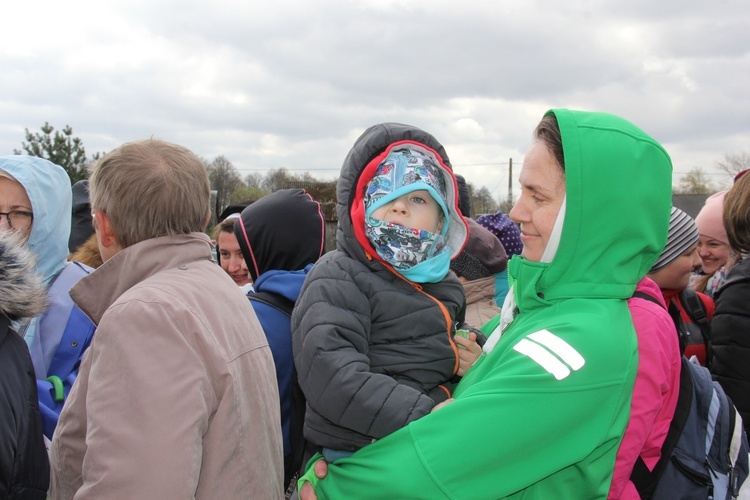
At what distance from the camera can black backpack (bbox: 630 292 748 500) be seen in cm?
170

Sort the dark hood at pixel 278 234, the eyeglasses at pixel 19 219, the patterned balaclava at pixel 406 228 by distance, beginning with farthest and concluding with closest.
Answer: the eyeglasses at pixel 19 219 → the dark hood at pixel 278 234 → the patterned balaclava at pixel 406 228

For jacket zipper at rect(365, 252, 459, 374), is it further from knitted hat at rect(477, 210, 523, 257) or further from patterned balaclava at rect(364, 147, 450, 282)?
knitted hat at rect(477, 210, 523, 257)

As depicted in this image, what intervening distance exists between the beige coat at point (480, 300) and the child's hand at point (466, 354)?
1275 mm

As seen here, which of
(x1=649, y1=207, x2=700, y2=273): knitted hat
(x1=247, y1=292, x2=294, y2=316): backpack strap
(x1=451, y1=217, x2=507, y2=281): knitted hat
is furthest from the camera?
(x1=451, y1=217, x2=507, y2=281): knitted hat

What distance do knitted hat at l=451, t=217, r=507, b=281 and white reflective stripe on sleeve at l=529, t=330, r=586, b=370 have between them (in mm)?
2232

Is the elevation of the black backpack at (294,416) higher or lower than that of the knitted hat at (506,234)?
lower

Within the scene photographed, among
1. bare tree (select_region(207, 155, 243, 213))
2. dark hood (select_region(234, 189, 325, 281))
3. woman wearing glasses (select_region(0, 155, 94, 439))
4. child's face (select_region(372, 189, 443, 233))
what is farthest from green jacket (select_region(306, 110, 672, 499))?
bare tree (select_region(207, 155, 243, 213))

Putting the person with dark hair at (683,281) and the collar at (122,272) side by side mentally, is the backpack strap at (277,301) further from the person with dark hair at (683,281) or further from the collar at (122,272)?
the person with dark hair at (683,281)

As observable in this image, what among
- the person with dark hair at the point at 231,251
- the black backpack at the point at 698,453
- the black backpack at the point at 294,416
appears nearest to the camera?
the black backpack at the point at 698,453

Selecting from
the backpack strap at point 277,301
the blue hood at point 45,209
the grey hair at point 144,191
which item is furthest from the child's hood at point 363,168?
the blue hood at point 45,209

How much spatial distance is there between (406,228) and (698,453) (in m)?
1.25

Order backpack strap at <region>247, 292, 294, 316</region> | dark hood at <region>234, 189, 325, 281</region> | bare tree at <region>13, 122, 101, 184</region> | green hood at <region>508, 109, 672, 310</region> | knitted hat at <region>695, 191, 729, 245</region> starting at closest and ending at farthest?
green hood at <region>508, 109, 672, 310</region> < backpack strap at <region>247, 292, 294, 316</region> < dark hood at <region>234, 189, 325, 281</region> < knitted hat at <region>695, 191, 729, 245</region> < bare tree at <region>13, 122, 101, 184</region>

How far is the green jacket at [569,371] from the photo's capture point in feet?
4.63

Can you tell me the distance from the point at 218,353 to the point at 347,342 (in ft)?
1.61
